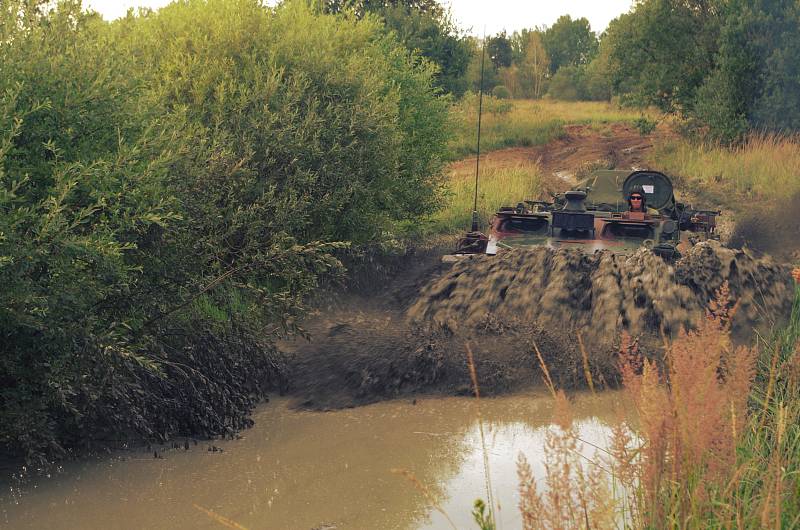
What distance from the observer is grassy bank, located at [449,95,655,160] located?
1181 inches

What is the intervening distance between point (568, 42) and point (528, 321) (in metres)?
61.5

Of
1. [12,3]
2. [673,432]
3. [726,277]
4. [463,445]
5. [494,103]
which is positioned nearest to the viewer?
[673,432]

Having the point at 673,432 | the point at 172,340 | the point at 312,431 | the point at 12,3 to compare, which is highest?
the point at 12,3

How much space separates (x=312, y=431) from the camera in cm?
826

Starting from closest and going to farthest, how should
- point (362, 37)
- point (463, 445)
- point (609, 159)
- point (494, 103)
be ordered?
point (463, 445) < point (362, 37) < point (609, 159) < point (494, 103)

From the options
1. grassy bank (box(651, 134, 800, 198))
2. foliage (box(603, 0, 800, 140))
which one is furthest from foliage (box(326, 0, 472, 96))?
grassy bank (box(651, 134, 800, 198))

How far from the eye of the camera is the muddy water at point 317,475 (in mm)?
6449

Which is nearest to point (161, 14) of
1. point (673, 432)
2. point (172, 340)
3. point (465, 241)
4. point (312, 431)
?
point (465, 241)

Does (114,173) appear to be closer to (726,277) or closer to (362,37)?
(726,277)

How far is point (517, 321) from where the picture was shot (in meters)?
10.2

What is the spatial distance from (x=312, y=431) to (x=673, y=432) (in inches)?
194

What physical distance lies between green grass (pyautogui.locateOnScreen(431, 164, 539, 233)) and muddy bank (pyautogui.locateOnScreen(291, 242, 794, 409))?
621cm

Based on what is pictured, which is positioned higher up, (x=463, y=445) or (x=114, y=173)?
(x=114, y=173)

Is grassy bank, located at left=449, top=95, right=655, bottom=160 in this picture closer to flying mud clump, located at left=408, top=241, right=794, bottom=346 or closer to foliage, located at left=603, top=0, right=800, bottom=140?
foliage, located at left=603, top=0, right=800, bottom=140
